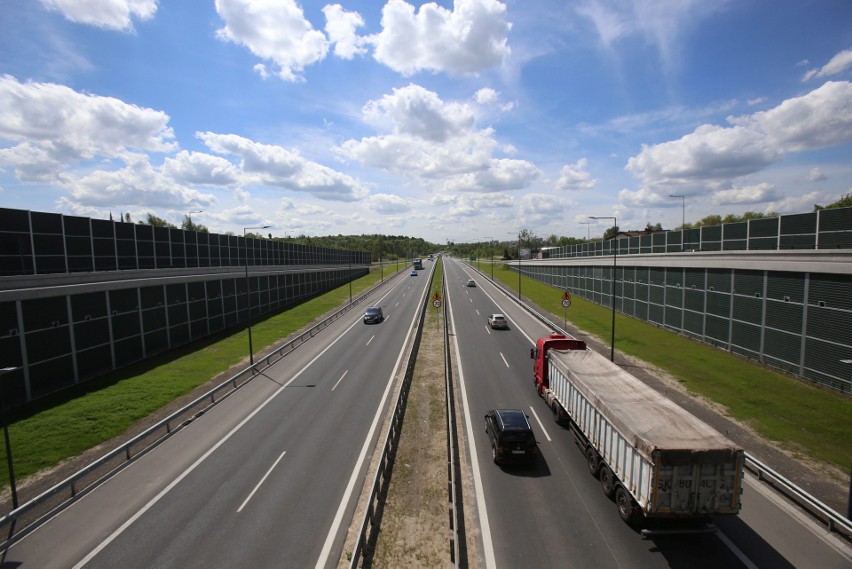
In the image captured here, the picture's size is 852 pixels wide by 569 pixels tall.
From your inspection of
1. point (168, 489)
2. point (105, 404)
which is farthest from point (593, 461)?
point (105, 404)

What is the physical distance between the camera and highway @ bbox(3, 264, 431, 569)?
36.6ft

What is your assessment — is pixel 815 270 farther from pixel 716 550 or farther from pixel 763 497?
pixel 716 550

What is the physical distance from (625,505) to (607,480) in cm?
140

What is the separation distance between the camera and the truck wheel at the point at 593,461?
14.4 metres

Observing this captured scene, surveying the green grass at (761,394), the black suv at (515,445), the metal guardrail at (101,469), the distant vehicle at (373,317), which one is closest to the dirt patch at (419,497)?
the black suv at (515,445)

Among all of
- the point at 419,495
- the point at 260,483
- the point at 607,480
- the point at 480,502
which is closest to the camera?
the point at 480,502

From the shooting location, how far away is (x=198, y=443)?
1802 cm

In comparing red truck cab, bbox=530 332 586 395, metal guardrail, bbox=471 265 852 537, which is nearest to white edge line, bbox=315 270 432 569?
red truck cab, bbox=530 332 586 395

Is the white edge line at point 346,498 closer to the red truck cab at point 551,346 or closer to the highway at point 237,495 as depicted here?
the highway at point 237,495

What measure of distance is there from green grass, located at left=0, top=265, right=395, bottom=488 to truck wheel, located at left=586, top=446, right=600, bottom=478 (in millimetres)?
20862

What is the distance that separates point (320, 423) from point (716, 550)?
15787 millimetres

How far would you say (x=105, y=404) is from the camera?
22.2 meters

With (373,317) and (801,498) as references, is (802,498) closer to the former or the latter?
(801,498)

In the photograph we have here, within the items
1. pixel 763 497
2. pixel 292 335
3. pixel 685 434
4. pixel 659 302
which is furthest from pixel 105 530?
pixel 659 302
